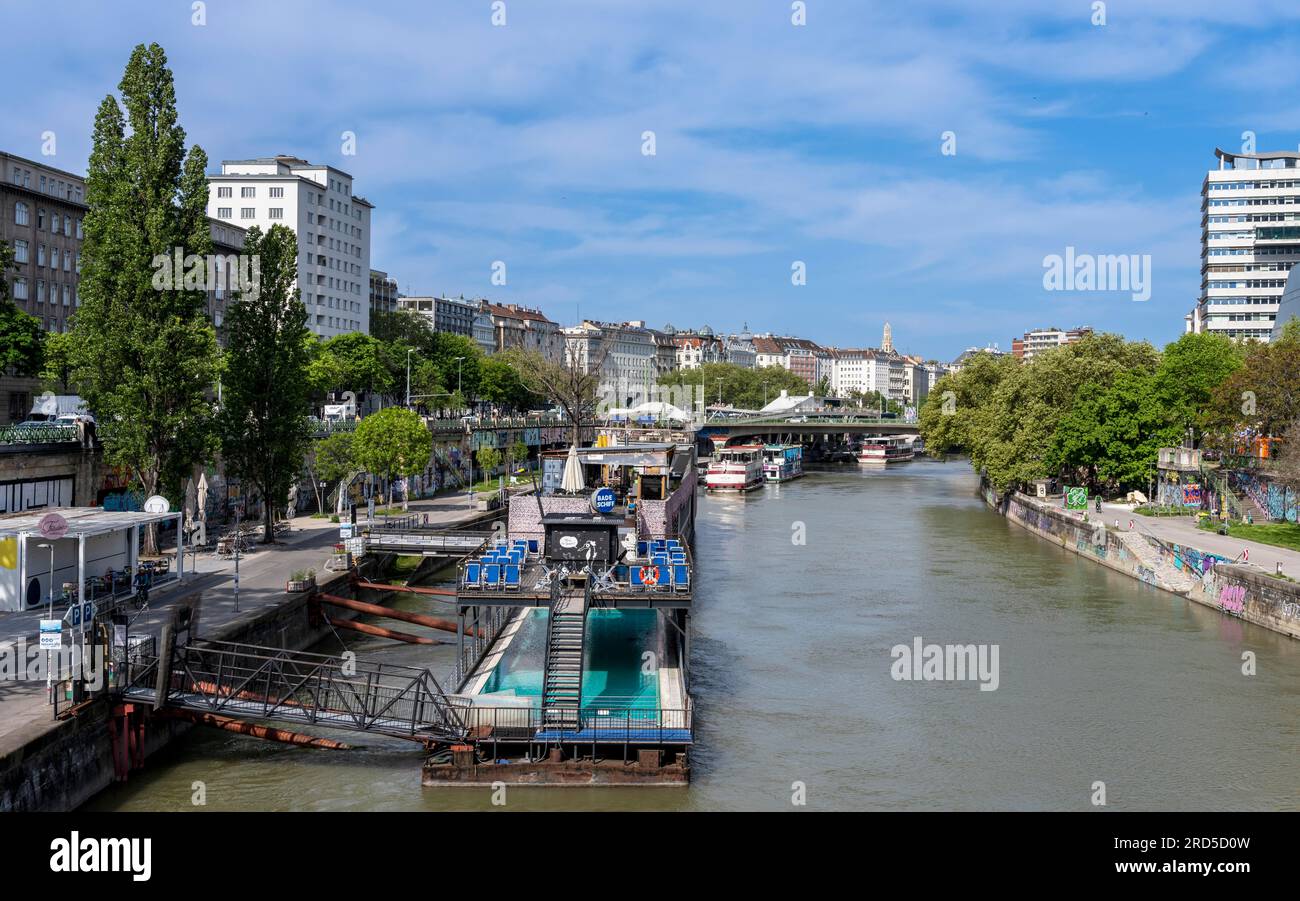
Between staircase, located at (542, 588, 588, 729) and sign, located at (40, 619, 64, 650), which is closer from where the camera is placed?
sign, located at (40, 619, 64, 650)

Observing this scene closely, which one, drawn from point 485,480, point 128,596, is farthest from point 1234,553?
point 485,480

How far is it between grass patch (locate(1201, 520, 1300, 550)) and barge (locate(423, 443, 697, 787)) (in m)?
27.8

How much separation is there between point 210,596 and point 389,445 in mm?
21786

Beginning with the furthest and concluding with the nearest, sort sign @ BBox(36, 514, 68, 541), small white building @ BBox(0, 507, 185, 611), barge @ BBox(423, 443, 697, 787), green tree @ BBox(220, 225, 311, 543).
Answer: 1. green tree @ BBox(220, 225, 311, 543)
2. small white building @ BBox(0, 507, 185, 611)
3. sign @ BBox(36, 514, 68, 541)
4. barge @ BBox(423, 443, 697, 787)

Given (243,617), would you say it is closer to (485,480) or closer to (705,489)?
(485,480)

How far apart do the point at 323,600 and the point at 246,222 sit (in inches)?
2915

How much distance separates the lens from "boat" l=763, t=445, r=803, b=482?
108m

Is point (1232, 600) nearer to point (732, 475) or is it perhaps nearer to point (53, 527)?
point (53, 527)

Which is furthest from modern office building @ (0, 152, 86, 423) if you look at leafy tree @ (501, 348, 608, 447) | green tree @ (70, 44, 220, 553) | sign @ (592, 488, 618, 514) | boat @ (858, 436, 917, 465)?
boat @ (858, 436, 917, 465)

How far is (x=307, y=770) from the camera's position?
71.4ft

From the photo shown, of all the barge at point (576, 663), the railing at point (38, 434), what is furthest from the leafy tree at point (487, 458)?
the barge at point (576, 663)

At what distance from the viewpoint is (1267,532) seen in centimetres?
4791

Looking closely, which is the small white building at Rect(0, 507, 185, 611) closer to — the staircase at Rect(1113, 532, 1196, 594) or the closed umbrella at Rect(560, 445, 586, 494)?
the closed umbrella at Rect(560, 445, 586, 494)

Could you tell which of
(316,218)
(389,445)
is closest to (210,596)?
(389,445)
